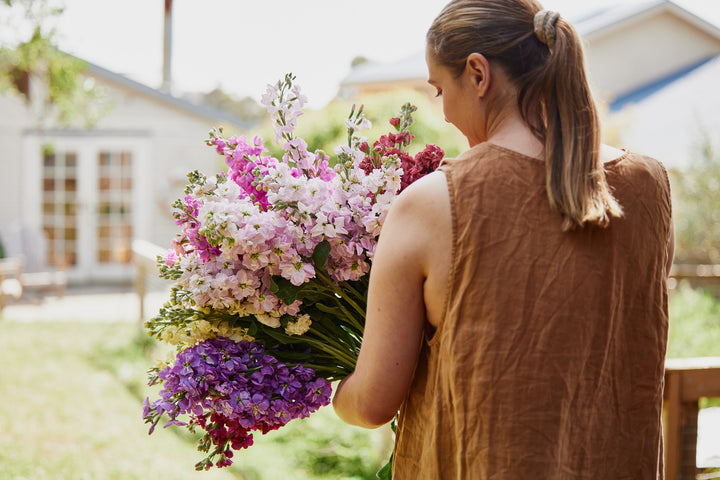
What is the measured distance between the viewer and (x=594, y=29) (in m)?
17.9

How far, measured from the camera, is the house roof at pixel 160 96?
14.6 metres

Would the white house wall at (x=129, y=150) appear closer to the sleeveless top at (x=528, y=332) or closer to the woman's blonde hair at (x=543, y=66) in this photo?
the woman's blonde hair at (x=543, y=66)

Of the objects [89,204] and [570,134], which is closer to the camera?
[570,134]

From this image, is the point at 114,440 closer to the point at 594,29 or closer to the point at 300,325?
the point at 300,325

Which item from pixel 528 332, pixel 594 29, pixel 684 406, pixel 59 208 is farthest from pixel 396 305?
pixel 594 29

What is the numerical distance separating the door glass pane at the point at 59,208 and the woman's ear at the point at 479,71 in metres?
14.5

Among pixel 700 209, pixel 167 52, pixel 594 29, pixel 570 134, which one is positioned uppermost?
pixel 594 29

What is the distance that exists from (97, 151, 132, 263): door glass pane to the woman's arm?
14163mm

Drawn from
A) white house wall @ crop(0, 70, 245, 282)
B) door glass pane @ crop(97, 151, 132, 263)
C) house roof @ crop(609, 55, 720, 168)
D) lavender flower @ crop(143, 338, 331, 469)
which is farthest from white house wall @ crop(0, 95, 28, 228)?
lavender flower @ crop(143, 338, 331, 469)

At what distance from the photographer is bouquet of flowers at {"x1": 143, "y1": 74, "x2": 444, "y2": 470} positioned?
1.55 meters

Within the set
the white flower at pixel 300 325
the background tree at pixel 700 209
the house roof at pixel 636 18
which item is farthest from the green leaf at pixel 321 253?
the house roof at pixel 636 18

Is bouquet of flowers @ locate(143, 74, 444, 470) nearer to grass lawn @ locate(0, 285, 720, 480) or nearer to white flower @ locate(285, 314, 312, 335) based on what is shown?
white flower @ locate(285, 314, 312, 335)

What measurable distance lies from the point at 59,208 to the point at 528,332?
582 inches

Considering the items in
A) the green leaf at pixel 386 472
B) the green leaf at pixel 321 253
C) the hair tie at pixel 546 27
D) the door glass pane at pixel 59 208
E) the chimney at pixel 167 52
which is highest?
the chimney at pixel 167 52
